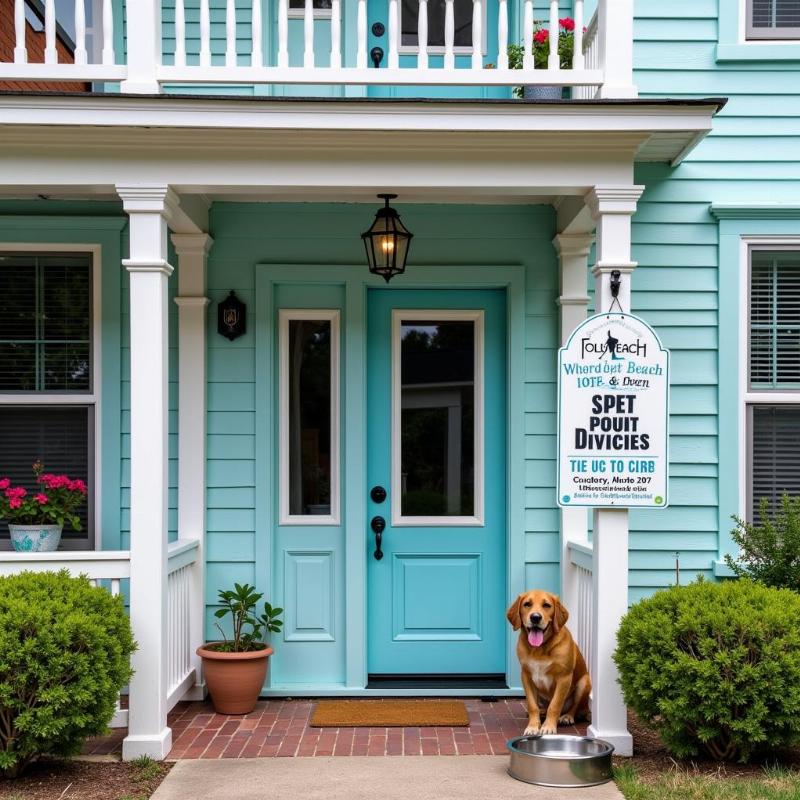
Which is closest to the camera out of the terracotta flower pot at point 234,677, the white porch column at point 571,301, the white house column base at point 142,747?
the white house column base at point 142,747

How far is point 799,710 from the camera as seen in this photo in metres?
4.27

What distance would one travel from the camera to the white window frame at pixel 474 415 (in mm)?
6035

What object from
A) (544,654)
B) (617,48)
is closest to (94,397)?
(544,654)

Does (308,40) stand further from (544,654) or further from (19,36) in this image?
(544,654)

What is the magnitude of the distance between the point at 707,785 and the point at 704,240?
314cm

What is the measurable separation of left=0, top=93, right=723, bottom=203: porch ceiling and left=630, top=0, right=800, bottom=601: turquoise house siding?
1009 mm

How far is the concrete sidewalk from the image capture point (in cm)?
430

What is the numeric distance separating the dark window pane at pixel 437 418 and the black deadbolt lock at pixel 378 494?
0.13m

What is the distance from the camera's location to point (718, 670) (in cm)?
429

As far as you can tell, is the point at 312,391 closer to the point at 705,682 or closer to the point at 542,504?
the point at 542,504

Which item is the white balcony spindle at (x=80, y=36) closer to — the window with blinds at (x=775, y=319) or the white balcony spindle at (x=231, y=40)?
the white balcony spindle at (x=231, y=40)

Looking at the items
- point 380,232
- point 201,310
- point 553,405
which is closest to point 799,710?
point 553,405

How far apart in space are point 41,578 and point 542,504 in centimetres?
286

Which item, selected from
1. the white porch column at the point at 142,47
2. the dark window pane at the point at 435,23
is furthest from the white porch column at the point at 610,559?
the white porch column at the point at 142,47
